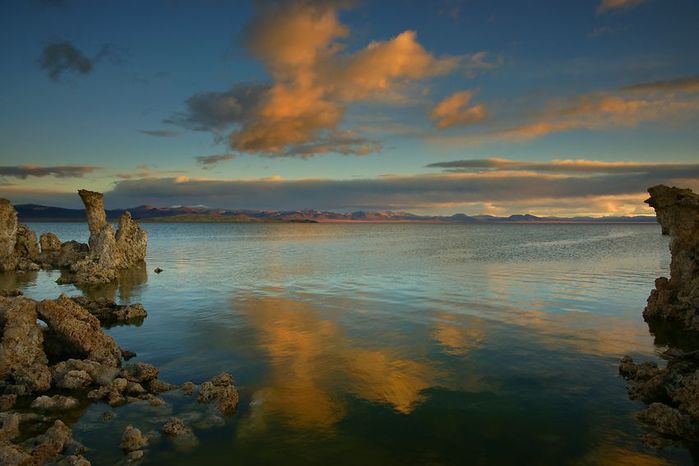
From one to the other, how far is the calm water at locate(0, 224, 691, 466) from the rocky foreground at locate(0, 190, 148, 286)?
7125 mm

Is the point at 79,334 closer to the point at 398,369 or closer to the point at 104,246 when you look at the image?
the point at 398,369

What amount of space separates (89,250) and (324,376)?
56.9 meters

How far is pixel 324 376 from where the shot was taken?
23.5m

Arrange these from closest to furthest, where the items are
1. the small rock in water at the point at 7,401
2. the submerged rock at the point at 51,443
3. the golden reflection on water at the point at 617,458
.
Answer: the submerged rock at the point at 51,443, the golden reflection on water at the point at 617,458, the small rock in water at the point at 7,401

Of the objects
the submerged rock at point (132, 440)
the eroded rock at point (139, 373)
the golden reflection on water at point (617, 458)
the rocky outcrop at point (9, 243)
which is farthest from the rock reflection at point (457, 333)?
the rocky outcrop at point (9, 243)

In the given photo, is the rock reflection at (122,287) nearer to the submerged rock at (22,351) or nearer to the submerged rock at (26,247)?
the submerged rock at (26,247)

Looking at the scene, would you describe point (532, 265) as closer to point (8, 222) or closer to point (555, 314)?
point (555, 314)

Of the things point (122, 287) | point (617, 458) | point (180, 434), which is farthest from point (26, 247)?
point (617, 458)

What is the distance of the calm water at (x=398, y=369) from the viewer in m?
16.6

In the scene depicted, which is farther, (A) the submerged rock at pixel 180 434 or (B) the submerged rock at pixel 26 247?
(B) the submerged rock at pixel 26 247

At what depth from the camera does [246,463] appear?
15.6 metres

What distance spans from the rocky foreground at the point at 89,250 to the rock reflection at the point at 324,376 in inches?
1367

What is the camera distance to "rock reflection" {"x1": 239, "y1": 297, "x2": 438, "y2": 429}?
19656 mm

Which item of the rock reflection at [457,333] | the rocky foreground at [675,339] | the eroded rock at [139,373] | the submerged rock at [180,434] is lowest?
the submerged rock at [180,434]
